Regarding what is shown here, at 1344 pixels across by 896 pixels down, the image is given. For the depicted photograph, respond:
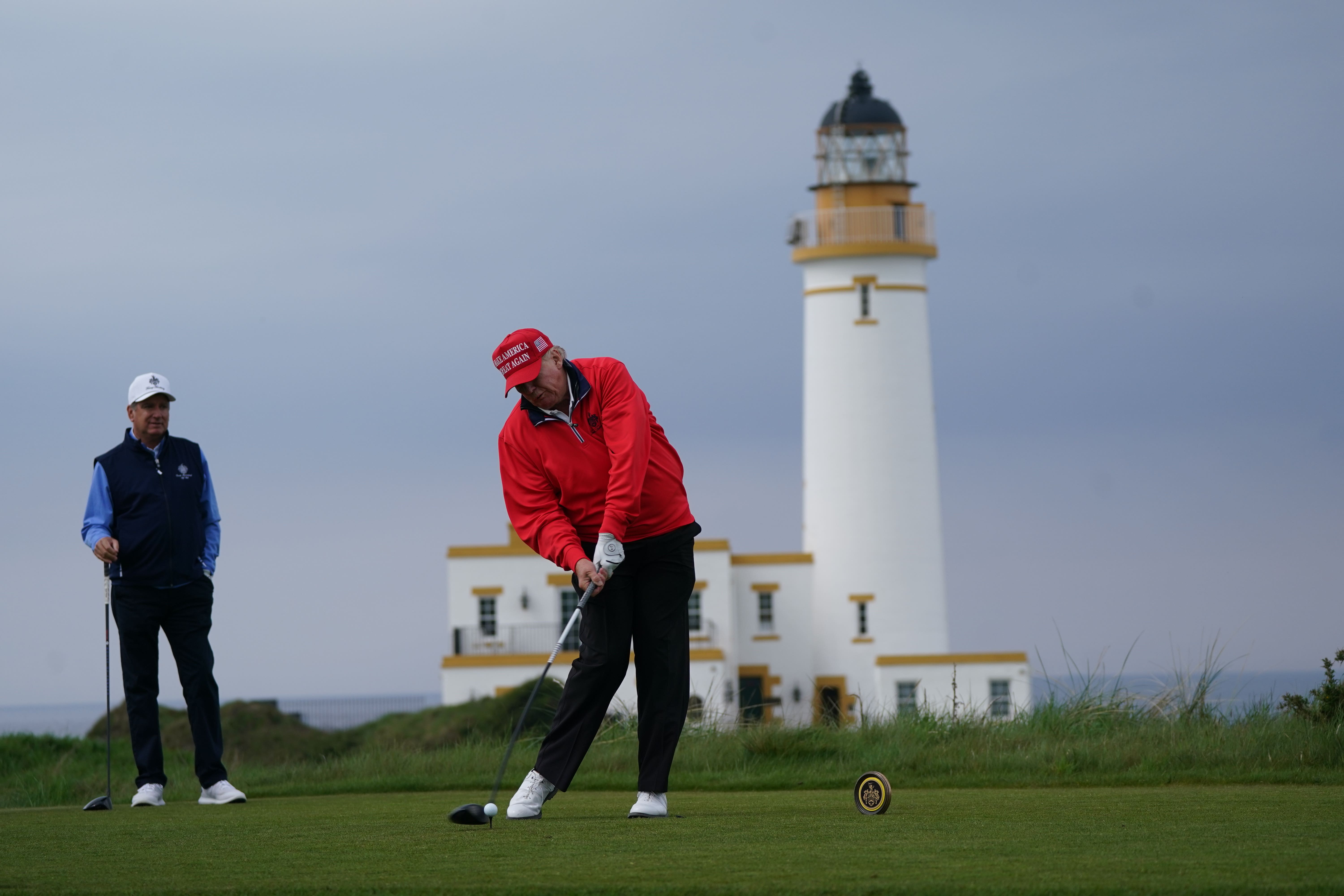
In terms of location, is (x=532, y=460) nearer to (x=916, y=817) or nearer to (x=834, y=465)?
(x=916, y=817)

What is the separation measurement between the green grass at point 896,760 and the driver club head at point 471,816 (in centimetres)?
230

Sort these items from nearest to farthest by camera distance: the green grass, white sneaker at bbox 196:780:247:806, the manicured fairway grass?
the manicured fairway grass, the green grass, white sneaker at bbox 196:780:247:806

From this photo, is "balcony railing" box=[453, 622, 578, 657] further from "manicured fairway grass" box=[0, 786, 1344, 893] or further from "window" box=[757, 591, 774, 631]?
"manicured fairway grass" box=[0, 786, 1344, 893]

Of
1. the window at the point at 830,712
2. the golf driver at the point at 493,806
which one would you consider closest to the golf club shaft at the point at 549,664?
the golf driver at the point at 493,806

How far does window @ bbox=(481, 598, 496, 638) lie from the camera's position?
3962 centimetres

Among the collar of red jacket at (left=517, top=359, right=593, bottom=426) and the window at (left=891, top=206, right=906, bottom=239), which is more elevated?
the window at (left=891, top=206, right=906, bottom=239)

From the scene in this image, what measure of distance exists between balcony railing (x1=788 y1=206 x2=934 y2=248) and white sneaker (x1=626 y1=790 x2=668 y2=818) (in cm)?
3189

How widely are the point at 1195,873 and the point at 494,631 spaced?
35.9 m

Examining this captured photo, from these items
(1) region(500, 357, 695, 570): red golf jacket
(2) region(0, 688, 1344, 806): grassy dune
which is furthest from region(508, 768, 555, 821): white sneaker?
(2) region(0, 688, 1344, 806): grassy dune

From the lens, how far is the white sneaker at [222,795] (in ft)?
25.9

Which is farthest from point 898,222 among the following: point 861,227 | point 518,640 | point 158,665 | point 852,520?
point 158,665

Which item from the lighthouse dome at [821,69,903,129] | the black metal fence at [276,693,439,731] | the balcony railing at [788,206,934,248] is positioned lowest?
the black metal fence at [276,693,439,731]

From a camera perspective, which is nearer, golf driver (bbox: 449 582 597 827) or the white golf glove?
golf driver (bbox: 449 582 597 827)

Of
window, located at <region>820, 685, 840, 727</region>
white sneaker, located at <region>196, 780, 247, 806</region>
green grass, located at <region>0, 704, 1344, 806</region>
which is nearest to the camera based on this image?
green grass, located at <region>0, 704, 1344, 806</region>
